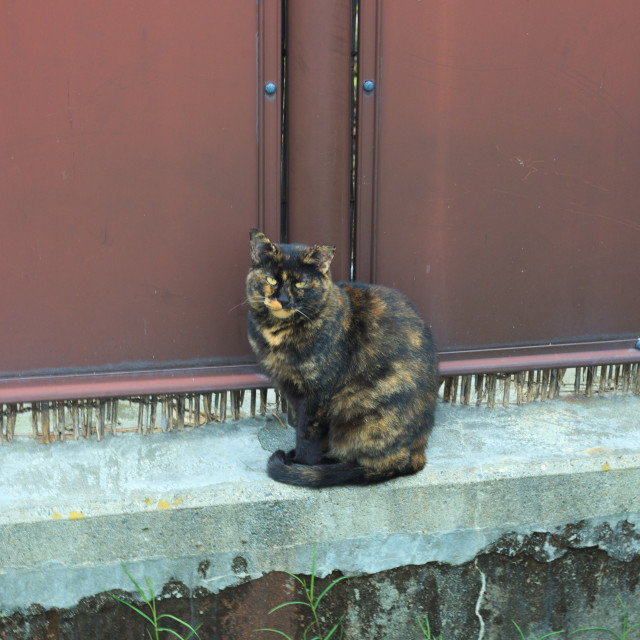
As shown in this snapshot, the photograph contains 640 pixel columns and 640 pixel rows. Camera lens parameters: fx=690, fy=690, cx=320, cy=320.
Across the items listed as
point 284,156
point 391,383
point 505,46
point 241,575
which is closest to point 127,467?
point 241,575

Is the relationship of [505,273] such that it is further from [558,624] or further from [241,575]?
[241,575]

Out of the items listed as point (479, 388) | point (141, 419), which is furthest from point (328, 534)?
point (479, 388)

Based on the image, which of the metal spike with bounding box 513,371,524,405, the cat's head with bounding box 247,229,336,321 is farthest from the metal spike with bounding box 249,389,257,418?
the metal spike with bounding box 513,371,524,405

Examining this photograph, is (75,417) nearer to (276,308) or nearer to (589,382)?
(276,308)

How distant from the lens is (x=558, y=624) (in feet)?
7.95

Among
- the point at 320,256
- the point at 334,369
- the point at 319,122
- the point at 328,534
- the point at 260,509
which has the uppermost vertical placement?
the point at 319,122

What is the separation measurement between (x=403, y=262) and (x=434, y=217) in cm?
20

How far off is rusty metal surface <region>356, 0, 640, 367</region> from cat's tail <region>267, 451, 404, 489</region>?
0.70 meters

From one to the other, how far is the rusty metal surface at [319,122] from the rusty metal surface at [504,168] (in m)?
0.07

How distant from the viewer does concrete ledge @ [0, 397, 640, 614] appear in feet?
→ 6.84

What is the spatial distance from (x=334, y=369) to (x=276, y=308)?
29 centimetres

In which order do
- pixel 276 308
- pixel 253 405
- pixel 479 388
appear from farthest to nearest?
1. pixel 479 388
2. pixel 253 405
3. pixel 276 308

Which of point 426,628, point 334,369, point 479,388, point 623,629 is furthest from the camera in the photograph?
point 479,388

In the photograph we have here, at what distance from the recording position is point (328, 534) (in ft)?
7.27
